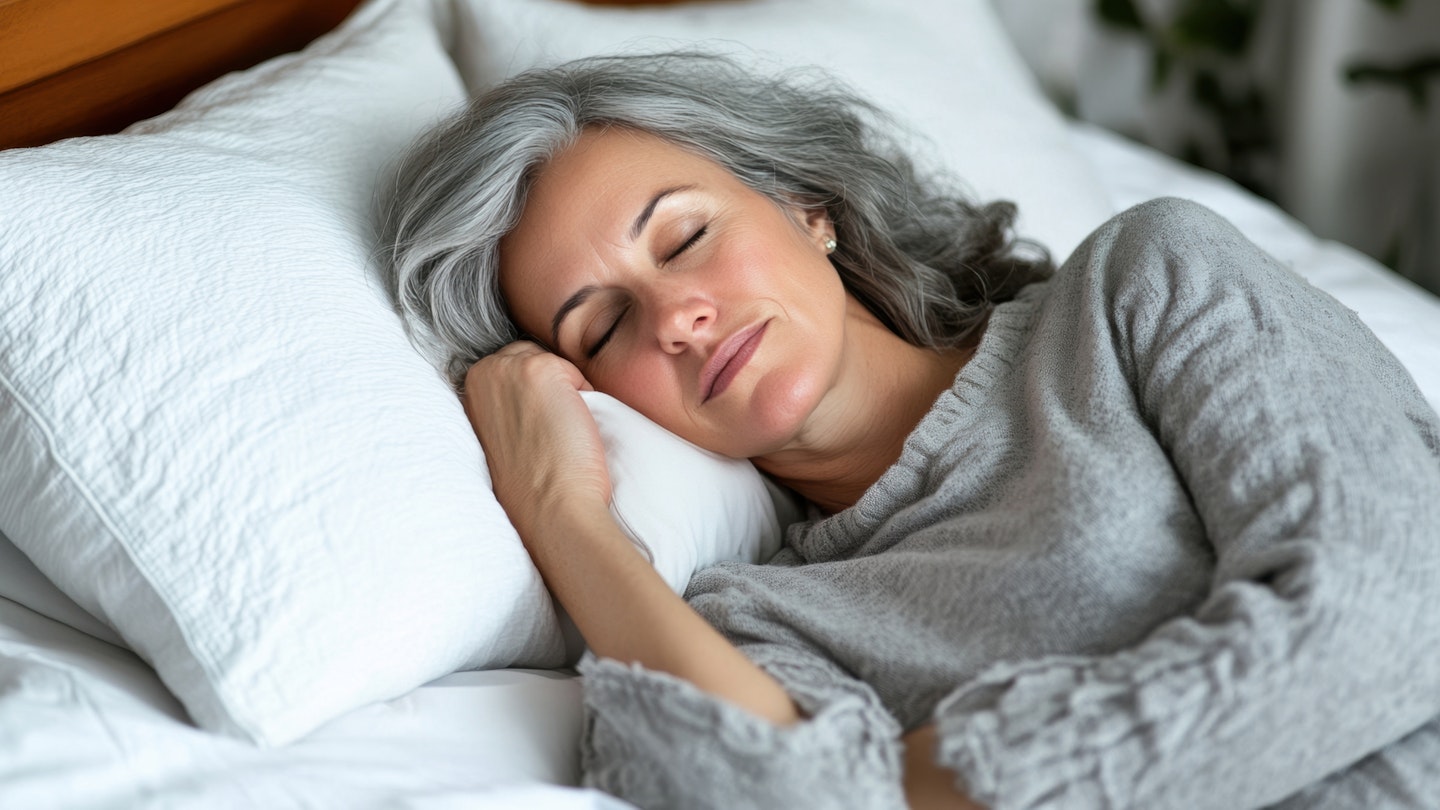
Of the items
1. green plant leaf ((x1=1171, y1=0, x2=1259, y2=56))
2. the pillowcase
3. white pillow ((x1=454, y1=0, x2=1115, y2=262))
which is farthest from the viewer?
green plant leaf ((x1=1171, y1=0, x2=1259, y2=56))

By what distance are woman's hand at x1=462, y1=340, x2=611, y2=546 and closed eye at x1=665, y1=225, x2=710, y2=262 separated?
18 centimetres

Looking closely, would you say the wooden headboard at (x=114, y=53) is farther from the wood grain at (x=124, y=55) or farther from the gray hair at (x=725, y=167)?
the gray hair at (x=725, y=167)

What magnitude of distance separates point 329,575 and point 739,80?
92 centimetres

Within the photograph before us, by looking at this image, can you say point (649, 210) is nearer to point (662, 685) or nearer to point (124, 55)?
point (662, 685)

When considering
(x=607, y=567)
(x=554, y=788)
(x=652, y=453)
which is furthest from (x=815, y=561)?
(x=554, y=788)

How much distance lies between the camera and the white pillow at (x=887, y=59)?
68.1 inches

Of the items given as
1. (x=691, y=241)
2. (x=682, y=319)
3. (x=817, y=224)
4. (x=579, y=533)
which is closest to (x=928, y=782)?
(x=579, y=533)

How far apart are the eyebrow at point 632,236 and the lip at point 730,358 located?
0.16 metres

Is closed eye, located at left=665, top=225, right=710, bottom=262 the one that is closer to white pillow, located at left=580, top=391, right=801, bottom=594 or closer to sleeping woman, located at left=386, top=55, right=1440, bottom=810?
sleeping woman, located at left=386, top=55, right=1440, bottom=810

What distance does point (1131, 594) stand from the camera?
3.30 feet

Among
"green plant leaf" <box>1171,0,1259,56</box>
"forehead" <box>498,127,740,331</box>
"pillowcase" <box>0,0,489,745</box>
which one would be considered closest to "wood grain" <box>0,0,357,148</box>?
"pillowcase" <box>0,0,489,745</box>

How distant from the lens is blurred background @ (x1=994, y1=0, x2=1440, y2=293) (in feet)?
8.34

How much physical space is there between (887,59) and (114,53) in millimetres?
1118

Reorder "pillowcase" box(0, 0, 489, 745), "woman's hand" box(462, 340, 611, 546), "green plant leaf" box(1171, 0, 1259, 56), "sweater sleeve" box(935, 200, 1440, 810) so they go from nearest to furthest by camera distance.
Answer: "sweater sleeve" box(935, 200, 1440, 810) < "pillowcase" box(0, 0, 489, 745) < "woman's hand" box(462, 340, 611, 546) < "green plant leaf" box(1171, 0, 1259, 56)
